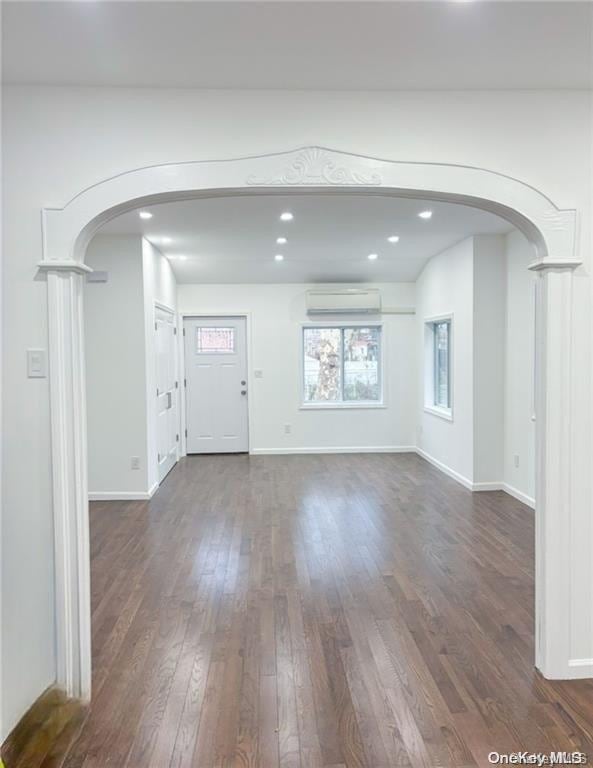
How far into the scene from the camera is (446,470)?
6.18 m

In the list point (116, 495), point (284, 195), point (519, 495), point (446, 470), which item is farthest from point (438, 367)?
point (284, 195)

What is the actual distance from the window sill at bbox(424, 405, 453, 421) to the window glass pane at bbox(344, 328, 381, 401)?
93cm

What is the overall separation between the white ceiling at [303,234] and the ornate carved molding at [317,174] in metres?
1.31

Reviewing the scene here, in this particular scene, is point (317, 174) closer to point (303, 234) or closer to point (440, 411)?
point (303, 234)

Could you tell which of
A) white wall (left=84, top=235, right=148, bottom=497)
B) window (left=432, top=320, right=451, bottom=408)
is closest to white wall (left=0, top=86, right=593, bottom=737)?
white wall (left=84, top=235, right=148, bottom=497)

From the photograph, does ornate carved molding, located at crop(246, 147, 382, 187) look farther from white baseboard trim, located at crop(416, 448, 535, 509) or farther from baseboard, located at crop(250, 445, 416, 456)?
baseboard, located at crop(250, 445, 416, 456)

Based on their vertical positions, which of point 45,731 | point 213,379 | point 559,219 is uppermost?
point 559,219

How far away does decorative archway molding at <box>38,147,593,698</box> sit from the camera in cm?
213

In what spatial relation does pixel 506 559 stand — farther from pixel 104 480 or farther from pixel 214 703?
pixel 104 480

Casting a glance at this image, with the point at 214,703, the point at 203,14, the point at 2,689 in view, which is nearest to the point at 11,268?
the point at 203,14

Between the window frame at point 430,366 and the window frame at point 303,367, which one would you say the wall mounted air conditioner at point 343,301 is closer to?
the window frame at point 303,367

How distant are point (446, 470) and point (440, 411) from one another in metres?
0.74

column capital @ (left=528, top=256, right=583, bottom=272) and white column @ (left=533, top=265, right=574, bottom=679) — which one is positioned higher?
column capital @ (left=528, top=256, right=583, bottom=272)

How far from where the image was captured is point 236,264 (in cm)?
661
